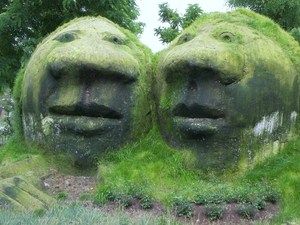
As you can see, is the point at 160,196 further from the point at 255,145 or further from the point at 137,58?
the point at 137,58

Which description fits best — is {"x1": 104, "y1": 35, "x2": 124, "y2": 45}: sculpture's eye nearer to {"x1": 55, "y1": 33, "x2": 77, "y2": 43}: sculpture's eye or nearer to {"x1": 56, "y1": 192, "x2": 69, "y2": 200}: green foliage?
{"x1": 55, "y1": 33, "x2": 77, "y2": 43}: sculpture's eye

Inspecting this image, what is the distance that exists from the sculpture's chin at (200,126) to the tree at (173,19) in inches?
401

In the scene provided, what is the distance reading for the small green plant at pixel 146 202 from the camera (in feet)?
19.1

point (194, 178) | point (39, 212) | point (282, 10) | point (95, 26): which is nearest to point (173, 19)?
point (282, 10)

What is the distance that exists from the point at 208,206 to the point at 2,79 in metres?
9.06

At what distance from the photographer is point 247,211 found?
565 centimetres

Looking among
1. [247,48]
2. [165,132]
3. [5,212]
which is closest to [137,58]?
[165,132]

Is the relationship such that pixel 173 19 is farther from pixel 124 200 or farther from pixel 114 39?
pixel 124 200

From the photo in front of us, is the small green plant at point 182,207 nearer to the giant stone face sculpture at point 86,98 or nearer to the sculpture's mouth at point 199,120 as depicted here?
the sculpture's mouth at point 199,120

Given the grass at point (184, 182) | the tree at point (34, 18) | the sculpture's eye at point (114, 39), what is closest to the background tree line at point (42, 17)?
the tree at point (34, 18)

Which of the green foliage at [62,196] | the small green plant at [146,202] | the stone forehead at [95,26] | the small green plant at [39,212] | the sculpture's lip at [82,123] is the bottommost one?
the green foliage at [62,196]

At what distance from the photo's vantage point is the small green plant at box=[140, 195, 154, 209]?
19.1 feet

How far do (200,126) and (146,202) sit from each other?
1.48m

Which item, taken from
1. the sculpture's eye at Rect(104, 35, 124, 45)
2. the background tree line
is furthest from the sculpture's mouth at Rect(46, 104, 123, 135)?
the background tree line
